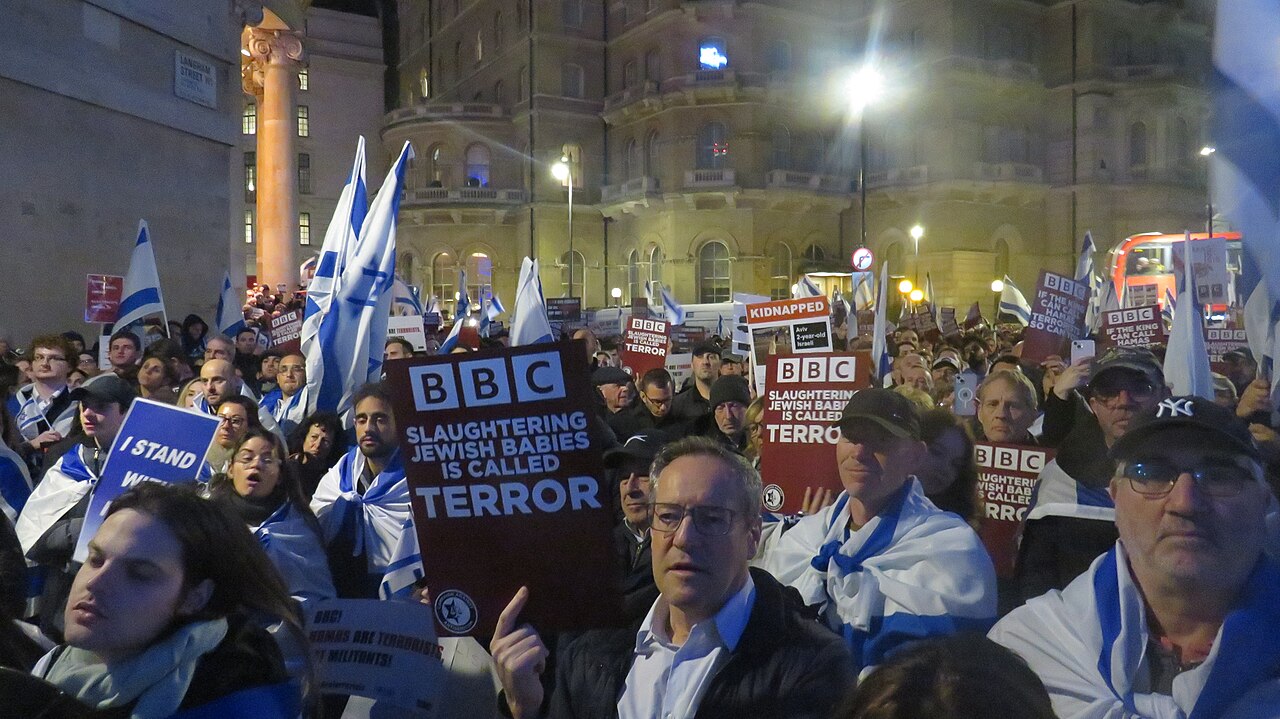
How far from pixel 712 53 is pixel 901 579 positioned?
3712 cm

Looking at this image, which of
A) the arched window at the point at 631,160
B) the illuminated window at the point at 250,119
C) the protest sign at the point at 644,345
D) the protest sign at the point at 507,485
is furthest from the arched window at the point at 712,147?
the protest sign at the point at 507,485

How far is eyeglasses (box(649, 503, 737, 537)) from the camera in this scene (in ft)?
8.04

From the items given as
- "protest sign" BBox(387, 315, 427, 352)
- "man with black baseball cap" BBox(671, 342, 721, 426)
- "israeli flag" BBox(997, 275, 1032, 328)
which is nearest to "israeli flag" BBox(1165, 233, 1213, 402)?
"man with black baseball cap" BBox(671, 342, 721, 426)

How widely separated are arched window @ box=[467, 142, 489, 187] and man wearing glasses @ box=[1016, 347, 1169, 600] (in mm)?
41306

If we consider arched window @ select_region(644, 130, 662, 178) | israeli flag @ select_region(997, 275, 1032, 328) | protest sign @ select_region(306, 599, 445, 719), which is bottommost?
protest sign @ select_region(306, 599, 445, 719)

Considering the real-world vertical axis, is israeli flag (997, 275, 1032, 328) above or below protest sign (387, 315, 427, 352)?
above

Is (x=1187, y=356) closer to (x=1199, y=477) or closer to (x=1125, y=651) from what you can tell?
(x=1199, y=477)

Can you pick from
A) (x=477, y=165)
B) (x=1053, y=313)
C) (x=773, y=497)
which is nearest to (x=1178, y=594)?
(x=773, y=497)

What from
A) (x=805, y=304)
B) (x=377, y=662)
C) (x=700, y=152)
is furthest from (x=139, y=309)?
(x=700, y=152)

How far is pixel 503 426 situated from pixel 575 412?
204 mm

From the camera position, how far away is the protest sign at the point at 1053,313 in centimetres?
955

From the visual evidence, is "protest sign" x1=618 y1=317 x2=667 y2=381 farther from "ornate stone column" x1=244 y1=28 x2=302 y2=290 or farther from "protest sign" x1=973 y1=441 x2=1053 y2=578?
"ornate stone column" x1=244 y1=28 x2=302 y2=290

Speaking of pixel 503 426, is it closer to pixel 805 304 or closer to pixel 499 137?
pixel 805 304

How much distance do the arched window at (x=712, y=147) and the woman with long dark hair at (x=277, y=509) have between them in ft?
115
